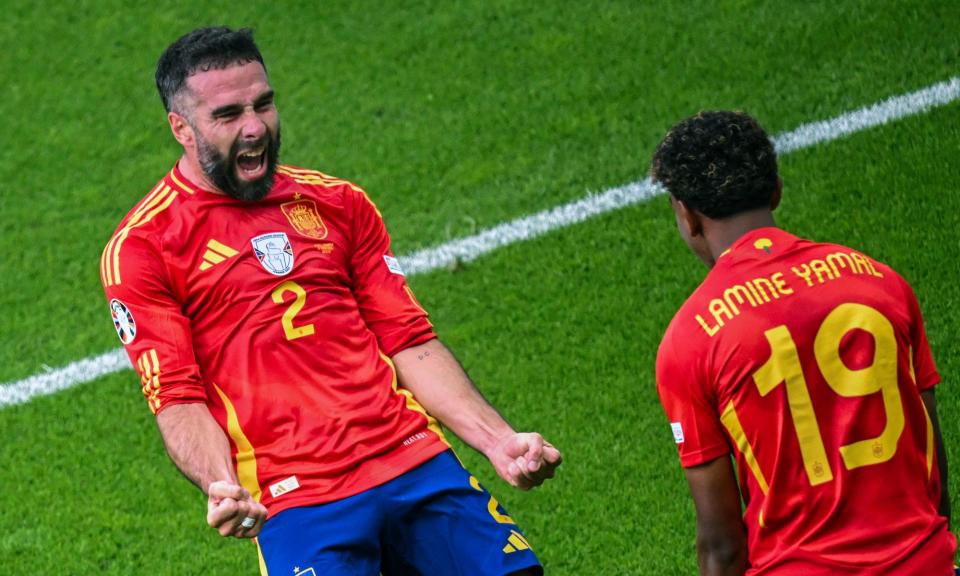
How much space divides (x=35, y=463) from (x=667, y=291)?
2.88 m

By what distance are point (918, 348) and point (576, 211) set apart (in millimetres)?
3961

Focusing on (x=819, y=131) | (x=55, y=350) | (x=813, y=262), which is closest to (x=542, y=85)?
(x=819, y=131)

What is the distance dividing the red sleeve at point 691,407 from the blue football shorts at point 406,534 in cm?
90

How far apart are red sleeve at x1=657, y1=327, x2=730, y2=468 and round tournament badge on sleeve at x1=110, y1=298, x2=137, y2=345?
156cm

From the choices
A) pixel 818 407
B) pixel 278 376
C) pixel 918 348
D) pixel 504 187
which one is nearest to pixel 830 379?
pixel 818 407

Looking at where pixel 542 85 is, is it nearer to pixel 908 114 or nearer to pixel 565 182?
pixel 565 182

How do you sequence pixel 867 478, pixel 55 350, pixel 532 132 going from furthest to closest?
1. pixel 532 132
2. pixel 55 350
3. pixel 867 478

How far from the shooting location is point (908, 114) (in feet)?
24.5

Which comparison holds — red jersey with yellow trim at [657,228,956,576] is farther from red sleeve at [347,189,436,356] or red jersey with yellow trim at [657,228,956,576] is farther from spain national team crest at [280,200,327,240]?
spain national team crest at [280,200,327,240]

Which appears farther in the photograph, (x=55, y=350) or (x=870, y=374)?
(x=55, y=350)

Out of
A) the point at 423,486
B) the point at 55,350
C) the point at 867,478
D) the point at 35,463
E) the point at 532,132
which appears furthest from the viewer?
the point at 532,132

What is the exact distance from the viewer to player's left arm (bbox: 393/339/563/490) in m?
4.06

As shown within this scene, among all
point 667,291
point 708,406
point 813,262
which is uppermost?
point 813,262

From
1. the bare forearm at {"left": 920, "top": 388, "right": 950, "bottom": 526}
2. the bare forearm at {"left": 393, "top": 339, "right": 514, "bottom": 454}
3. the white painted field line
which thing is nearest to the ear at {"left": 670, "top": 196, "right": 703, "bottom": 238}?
the bare forearm at {"left": 920, "top": 388, "right": 950, "bottom": 526}
